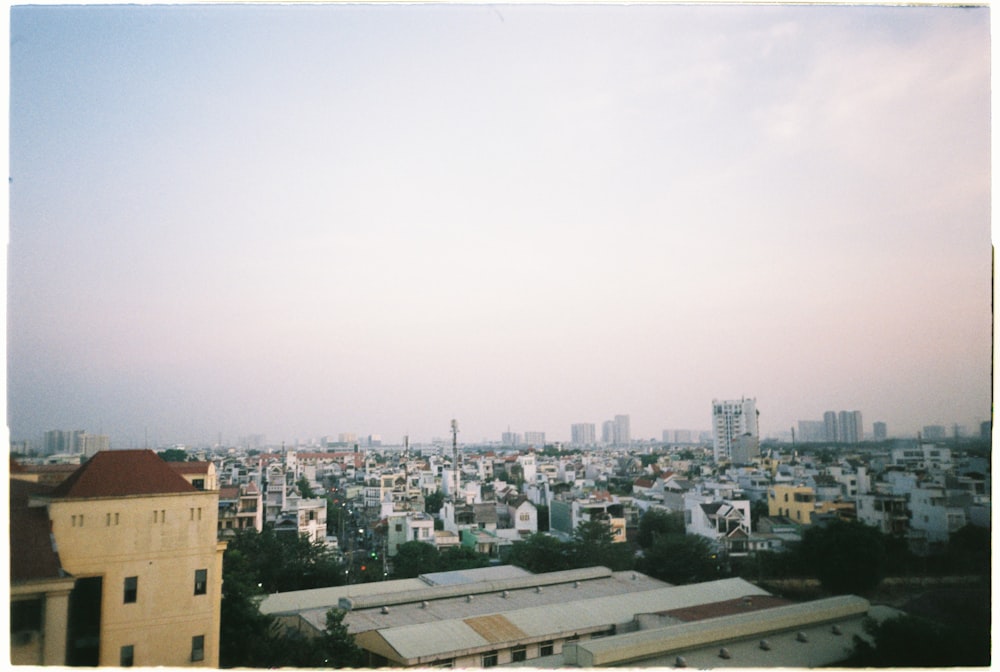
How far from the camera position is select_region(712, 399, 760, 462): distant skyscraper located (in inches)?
215

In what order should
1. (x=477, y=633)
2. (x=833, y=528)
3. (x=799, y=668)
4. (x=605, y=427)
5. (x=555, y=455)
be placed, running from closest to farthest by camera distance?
(x=799, y=668)
(x=477, y=633)
(x=833, y=528)
(x=605, y=427)
(x=555, y=455)

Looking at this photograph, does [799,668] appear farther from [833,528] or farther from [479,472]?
[479,472]

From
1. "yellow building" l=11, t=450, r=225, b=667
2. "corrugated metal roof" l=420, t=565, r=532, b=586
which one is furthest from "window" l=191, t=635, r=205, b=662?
"corrugated metal roof" l=420, t=565, r=532, b=586

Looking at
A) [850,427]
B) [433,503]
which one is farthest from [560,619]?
[433,503]

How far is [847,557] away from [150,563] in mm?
4203

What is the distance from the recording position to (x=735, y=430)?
24.6 feet

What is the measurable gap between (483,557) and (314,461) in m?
2.10

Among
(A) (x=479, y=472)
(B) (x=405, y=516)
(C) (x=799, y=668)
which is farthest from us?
(A) (x=479, y=472)

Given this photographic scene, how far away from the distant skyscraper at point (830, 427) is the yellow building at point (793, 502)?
1320mm

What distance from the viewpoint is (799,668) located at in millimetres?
2561

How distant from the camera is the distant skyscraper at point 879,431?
4.32 meters

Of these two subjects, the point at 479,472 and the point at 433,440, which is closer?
the point at 433,440

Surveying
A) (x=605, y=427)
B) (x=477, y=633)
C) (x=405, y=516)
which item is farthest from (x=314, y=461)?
(x=477, y=633)

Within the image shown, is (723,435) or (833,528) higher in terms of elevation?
(723,435)
